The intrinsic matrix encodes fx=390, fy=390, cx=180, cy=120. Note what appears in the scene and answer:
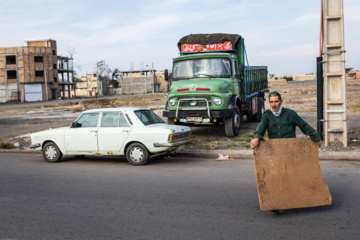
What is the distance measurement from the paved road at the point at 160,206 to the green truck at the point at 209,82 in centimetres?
372

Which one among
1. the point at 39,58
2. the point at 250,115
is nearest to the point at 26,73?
the point at 39,58

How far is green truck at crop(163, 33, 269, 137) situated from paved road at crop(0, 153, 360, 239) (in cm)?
372

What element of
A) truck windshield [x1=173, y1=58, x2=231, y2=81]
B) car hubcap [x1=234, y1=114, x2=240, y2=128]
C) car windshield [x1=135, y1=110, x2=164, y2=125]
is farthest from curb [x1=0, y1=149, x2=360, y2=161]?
truck windshield [x1=173, y1=58, x2=231, y2=81]

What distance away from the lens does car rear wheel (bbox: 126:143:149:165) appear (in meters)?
9.74

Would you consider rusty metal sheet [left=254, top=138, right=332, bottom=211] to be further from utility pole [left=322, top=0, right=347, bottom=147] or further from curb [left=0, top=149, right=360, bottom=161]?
utility pole [left=322, top=0, right=347, bottom=147]

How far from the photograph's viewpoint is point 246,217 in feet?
17.6

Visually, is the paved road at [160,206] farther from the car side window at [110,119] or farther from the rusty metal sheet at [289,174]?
the car side window at [110,119]

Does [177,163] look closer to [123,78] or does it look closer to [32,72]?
[32,72]

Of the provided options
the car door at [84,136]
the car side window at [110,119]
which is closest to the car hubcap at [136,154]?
the car side window at [110,119]

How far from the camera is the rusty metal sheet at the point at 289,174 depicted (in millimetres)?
5355

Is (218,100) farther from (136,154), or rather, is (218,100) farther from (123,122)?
(136,154)

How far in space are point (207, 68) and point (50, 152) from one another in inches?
237

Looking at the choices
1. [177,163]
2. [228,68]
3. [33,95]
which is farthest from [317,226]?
[33,95]

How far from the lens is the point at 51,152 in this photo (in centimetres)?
1069
